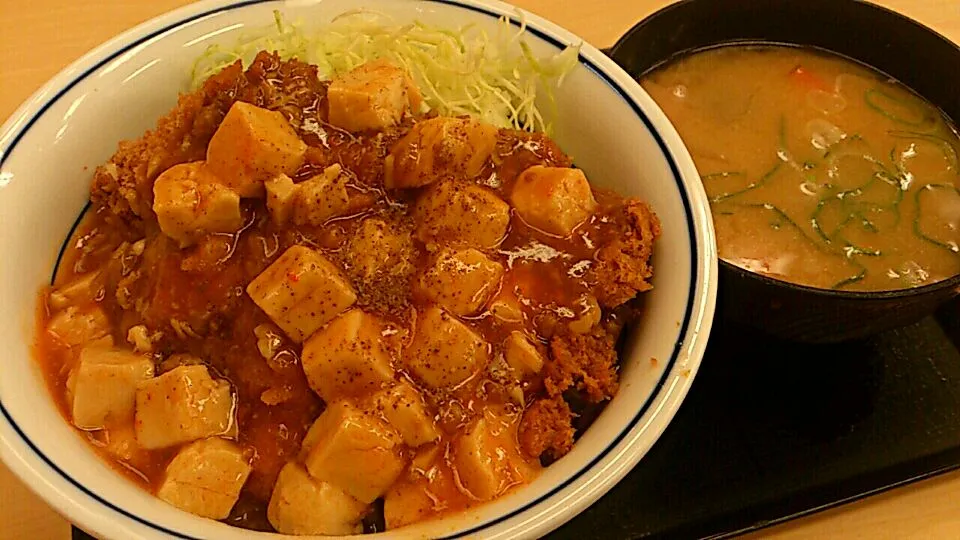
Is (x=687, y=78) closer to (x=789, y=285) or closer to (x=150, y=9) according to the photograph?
(x=789, y=285)

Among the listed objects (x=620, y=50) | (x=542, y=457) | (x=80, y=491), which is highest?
(x=620, y=50)

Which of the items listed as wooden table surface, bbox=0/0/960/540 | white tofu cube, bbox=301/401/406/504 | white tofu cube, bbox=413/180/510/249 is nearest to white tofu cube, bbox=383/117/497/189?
white tofu cube, bbox=413/180/510/249

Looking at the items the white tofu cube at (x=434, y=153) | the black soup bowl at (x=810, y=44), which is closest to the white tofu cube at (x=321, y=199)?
the white tofu cube at (x=434, y=153)

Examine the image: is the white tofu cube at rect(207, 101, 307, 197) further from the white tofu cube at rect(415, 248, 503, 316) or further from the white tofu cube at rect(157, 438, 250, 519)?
the white tofu cube at rect(157, 438, 250, 519)

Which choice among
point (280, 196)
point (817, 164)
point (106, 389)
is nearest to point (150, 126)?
point (280, 196)

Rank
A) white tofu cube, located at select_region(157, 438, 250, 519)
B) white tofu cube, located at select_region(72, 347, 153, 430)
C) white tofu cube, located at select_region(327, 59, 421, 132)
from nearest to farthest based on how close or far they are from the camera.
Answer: white tofu cube, located at select_region(157, 438, 250, 519), white tofu cube, located at select_region(72, 347, 153, 430), white tofu cube, located at select_region(327, 59, 421, 132)

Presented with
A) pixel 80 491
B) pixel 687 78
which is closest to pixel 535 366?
pixel 80 491
